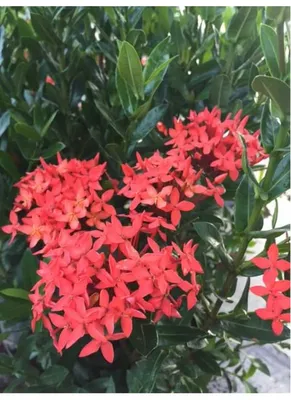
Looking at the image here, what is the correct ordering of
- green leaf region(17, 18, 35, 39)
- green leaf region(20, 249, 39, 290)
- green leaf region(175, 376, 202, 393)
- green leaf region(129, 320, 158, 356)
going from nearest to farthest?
green leaf region(129, 320, 158, 356) → green leaf region(20, 249, 39, 290) → green leaf region(175, 376, 202, 393) → green leaf region(17, 18, 35, 39)

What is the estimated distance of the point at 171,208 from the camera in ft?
2.06

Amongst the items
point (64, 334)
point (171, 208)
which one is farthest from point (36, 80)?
point (64, 334)

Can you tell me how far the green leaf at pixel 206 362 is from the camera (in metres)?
0.79

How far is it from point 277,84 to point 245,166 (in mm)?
104

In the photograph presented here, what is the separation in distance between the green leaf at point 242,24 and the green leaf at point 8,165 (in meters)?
0.42

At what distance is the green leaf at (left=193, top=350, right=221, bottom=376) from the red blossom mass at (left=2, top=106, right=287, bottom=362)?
0.62 feet

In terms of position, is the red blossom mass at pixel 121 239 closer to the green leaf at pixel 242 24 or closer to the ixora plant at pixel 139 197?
the ixora plant at pixel 139 197

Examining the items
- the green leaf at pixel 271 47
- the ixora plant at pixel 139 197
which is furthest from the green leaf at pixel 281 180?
the green leaf at pixel 271 47

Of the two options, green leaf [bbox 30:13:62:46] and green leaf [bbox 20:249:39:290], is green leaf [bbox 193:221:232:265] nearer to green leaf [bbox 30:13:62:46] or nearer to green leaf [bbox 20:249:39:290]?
green leaf [bbox 20:249:39:290]

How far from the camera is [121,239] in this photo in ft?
1.87

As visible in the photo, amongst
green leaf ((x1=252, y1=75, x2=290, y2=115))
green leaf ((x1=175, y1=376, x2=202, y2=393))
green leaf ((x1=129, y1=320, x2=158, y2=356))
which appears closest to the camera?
green leaf ((x1=252, y1=75, x2=290, y2=115))

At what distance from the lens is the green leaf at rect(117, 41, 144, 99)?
0.66 meters

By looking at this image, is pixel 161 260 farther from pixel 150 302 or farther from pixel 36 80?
pixel 36 80

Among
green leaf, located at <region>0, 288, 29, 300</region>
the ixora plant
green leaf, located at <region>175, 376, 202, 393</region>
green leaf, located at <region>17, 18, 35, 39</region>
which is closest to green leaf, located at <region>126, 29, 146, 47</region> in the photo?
the ixora plant
